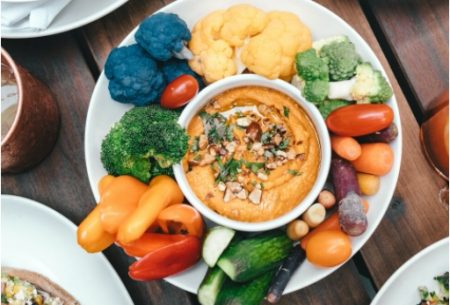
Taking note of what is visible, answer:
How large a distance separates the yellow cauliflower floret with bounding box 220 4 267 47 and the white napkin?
1.07ft

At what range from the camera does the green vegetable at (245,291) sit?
1160 mm

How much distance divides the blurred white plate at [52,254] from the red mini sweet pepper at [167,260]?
0.56 ft

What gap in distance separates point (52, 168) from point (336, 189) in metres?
0.62

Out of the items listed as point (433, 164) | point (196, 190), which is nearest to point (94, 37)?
point (196, 190)

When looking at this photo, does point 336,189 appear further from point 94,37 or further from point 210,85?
point 94,37

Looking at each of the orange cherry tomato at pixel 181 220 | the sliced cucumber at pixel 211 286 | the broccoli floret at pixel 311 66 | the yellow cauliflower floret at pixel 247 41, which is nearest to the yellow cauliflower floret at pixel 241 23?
the yellow cauliflower floret at pixel 247 41

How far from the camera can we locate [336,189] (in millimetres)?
1162

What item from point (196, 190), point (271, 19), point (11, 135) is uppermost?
point (271, 19)

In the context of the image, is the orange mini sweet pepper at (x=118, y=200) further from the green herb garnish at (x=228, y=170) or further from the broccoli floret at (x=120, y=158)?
the green herb garnish at (x=228, y=170)

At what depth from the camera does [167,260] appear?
1.12 meters

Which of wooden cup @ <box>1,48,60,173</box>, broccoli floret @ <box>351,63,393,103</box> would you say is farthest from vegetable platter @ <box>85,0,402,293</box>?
wooden cup @ <box>1,48,60,173</box>

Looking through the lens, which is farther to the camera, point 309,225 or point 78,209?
point 78,209

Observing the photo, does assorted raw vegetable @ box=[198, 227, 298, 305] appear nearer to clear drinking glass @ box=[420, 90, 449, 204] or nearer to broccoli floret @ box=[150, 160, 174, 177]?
broccoli floret @ box=[150, 160, 174, 177]

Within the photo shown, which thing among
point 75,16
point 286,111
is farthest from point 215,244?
point 75,16
